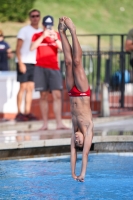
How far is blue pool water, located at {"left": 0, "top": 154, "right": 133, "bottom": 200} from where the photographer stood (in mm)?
7062

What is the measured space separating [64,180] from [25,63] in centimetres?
526

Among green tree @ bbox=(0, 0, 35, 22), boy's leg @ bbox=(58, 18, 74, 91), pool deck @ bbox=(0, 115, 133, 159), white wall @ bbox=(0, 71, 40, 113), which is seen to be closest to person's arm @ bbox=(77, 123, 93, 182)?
boy's leg @ bbox=(58, 18, 74, 91)

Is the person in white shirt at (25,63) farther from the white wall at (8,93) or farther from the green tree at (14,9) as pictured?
the green tree at (14,9)

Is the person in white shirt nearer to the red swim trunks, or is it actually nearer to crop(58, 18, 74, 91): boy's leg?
crop(58, 18, 74, 91): boy's leg

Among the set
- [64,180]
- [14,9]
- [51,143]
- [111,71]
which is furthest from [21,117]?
[14,9]

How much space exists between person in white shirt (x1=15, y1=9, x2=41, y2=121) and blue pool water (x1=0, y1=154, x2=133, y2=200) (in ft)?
11.2

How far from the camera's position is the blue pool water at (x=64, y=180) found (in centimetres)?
706

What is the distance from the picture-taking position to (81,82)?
768 centimetres

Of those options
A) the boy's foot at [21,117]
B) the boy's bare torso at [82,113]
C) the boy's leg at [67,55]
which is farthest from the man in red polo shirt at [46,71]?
the boy's bare torso at [82,113]

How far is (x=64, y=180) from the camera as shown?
313 inches

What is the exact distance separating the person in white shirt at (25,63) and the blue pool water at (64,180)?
3399 millimetres

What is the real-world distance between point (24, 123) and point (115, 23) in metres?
37.6

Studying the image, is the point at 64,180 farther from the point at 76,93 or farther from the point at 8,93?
the point at 8,93

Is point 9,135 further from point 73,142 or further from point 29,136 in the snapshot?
point 73,142
